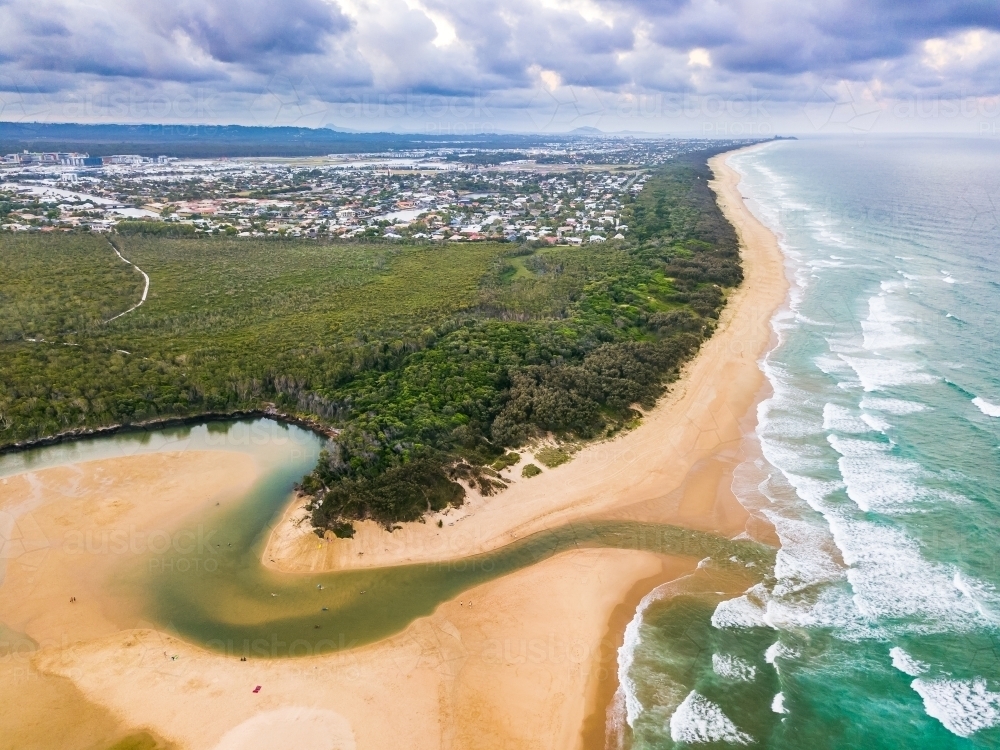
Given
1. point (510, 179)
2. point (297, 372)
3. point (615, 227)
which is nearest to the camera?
point (297, 372)

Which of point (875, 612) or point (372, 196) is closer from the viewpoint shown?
point (875, 612)

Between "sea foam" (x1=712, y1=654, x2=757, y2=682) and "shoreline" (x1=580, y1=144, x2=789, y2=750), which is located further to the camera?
"sea foam" (x1=712, y1=654, x2=757, y2=682)

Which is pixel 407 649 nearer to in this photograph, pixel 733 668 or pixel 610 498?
pixel 733 668

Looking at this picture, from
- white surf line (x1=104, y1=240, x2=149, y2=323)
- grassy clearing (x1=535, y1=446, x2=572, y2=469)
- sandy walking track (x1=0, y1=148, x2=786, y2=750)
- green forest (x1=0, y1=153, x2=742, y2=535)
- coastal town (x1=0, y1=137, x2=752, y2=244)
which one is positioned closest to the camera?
sandy walking track (x1=0, y1=148, x2=786, y2=750)

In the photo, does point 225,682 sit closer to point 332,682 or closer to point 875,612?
point 332,682

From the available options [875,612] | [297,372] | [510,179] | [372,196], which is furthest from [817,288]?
[510,179]

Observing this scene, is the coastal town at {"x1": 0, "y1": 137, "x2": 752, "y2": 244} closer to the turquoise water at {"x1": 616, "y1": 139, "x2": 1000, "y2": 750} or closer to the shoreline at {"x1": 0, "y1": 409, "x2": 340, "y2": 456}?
the turquoise water at {"x1": 616, "y1": 139, "x2": 1000, "y2": 750}

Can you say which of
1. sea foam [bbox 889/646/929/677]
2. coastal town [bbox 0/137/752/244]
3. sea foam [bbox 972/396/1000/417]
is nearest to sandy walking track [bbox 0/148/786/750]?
sea foam [bbox 889/646/929/677]
